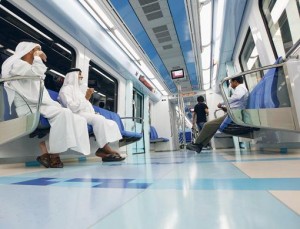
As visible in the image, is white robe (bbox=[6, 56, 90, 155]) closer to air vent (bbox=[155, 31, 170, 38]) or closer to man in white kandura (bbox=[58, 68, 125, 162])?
man in white kandura (bbox=[58, 68, 125, 162])

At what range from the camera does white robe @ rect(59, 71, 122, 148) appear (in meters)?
3.19

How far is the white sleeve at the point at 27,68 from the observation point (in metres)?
2.44

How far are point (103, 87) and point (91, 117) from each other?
9.82 ft

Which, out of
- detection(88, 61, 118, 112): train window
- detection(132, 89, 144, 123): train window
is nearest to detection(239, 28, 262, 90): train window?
detection(88, 61, 118, 112): train window

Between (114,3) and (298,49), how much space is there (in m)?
3.32

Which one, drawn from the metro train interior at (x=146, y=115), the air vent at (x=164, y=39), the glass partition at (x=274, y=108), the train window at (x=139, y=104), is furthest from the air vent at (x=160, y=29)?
the train window at (x=139, y=104)

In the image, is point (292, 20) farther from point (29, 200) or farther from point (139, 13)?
point (29, 200)

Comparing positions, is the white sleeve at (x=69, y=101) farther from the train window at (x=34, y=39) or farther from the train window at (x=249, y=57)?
the train window at (x=249, y=57)

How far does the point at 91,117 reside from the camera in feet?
10.8

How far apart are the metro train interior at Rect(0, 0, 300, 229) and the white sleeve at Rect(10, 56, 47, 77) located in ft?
0.83

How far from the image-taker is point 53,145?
2.42 metres

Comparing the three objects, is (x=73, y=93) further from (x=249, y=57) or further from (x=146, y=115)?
(x=146, y=115)

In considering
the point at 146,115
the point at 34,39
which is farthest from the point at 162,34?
the point at 146,115

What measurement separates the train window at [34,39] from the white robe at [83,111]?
81 cm
